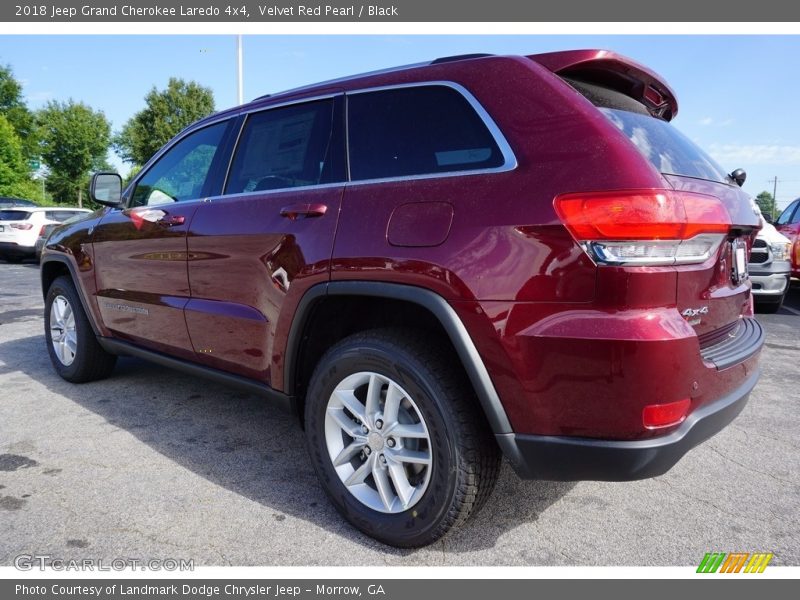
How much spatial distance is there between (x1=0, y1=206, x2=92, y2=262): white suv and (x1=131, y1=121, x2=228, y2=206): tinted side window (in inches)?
479

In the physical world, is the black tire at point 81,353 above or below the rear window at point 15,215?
below

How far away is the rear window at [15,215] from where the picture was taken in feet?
48.2

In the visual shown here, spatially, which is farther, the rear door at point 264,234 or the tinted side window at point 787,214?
the tinted side window at point 787,214

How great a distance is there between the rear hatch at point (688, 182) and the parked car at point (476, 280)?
1cm

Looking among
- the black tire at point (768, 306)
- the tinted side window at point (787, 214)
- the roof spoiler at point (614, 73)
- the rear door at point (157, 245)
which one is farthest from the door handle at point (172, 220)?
the tinted side window at point (787, 214)

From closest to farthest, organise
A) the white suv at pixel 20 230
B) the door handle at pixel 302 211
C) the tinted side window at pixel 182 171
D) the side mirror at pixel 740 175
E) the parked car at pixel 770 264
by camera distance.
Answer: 1. the door handle at pixel 302 211
2. the side mirror at pixel 740 175
3. the tinted side window at pixel 182 171
4. the parked car at pixel 770 264
5. the white suv at pixel 20 230

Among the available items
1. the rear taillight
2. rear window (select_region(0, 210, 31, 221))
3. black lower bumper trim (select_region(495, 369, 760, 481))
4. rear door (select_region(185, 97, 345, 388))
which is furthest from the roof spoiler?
rear window (select_region(0, 210, 31, 221))

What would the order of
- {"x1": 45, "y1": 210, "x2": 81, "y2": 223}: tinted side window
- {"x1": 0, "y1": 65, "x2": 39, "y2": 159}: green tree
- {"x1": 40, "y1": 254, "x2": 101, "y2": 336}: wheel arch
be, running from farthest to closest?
{"x1": 0, "y1": 65, "x2": 39, "y2": 159}: green tree, {"x1": 45, "y1": 210, "x2": 81, "y2": 223}: tinted side window, {"x1": 40, "y1": 254, "x2": 101, "y2": 336}: wheel arch

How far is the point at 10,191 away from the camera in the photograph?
124ft

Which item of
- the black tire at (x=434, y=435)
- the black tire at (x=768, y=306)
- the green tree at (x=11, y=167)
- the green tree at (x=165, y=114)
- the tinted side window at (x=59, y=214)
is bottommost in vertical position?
the black tire at (x=768, y=306)

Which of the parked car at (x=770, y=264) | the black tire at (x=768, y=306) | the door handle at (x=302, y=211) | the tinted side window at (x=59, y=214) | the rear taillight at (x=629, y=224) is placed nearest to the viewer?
the rear taillight at (x=629, y=224)

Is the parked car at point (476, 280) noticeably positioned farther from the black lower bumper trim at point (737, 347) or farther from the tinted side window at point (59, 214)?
the tinted side window at point (59, 214)

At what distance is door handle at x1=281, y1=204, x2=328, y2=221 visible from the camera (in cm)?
242

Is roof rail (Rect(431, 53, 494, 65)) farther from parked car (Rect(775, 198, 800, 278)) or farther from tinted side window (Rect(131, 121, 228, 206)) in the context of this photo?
parked car (Rect(775, 198, 800, 278))
